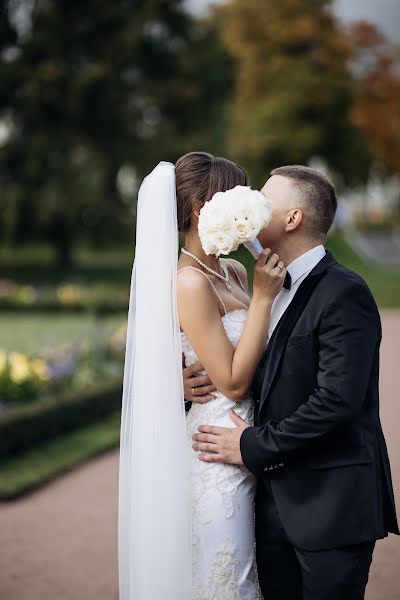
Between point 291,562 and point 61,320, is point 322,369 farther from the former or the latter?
point 61,320

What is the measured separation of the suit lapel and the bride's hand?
70 millimetres

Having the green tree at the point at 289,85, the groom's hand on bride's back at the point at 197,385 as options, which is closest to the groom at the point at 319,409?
the groom's hand on bride's back at the point at 197,385

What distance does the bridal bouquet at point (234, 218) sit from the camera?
221cm

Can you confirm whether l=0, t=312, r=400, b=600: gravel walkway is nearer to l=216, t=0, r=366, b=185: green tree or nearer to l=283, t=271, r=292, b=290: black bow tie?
l=283, t=271, r=292, b=290: black bow tie

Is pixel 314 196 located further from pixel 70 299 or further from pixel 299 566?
pixel 70 299

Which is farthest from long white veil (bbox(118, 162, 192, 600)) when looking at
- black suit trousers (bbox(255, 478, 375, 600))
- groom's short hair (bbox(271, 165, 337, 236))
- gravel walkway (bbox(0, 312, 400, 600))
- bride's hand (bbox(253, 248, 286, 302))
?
gravel walkway (bbox(0, 312, 400, 600))

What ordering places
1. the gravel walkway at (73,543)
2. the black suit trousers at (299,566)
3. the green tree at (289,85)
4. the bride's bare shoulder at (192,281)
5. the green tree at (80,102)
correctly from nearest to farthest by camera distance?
the black suit trousers at (299,566) → the bride's bare shoulder at (192,281) → the gravel walkway at (73,543) → the green tree at (80,102) → the green tree at (289,85)

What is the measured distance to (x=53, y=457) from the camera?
6594 millimetres

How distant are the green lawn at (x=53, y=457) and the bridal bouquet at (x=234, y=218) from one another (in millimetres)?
3989

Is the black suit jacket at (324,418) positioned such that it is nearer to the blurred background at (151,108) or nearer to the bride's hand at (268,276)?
the bride's hand at (268,276)

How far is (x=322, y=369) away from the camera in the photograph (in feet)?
7.24

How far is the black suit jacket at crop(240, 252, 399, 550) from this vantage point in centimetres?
219

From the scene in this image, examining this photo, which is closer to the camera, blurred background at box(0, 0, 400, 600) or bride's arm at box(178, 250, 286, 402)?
bride's arm at box(178, 250, 286, 402)

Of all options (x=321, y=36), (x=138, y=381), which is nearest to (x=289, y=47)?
(x=321, y=36)
